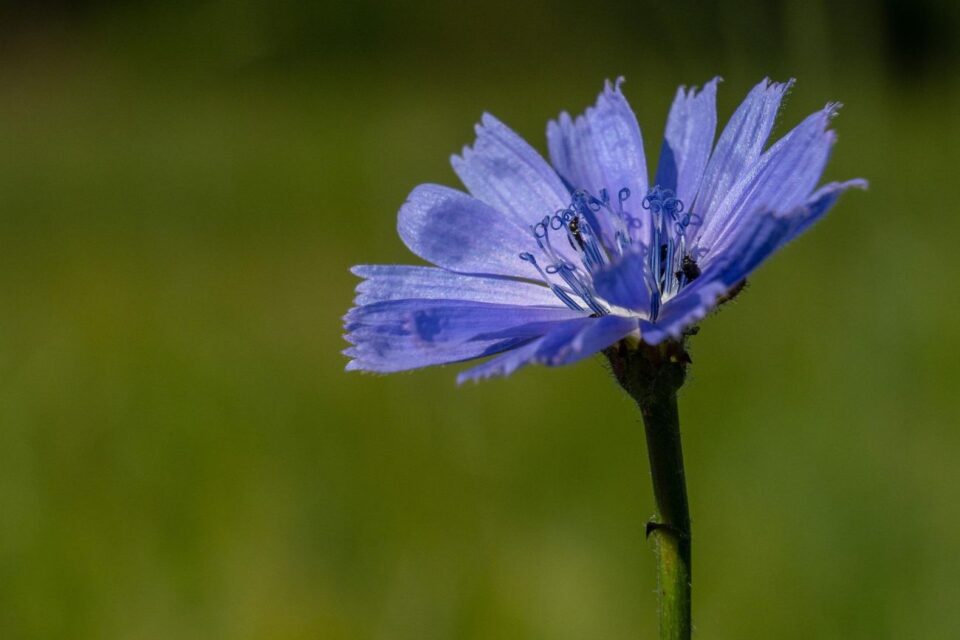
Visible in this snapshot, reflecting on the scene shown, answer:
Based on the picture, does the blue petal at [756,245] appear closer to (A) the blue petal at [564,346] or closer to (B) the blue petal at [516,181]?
(A) the blue petal at [564,346]

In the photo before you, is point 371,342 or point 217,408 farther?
point 217,408

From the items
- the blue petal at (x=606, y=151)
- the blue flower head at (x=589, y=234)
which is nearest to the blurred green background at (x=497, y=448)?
the blue flower head at (x=589, y=234)

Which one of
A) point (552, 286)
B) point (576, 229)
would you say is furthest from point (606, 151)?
point (552, 286)

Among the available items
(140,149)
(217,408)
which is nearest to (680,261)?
(217,408)

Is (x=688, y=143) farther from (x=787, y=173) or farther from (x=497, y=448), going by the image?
(x=497, y=448)

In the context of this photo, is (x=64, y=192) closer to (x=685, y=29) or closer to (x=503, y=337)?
(x=685, y=29)

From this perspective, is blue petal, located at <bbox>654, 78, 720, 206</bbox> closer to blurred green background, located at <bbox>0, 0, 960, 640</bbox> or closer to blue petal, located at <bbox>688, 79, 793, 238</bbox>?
blue petal, located at <bbox>688, 79, 793, 238</bbox>
